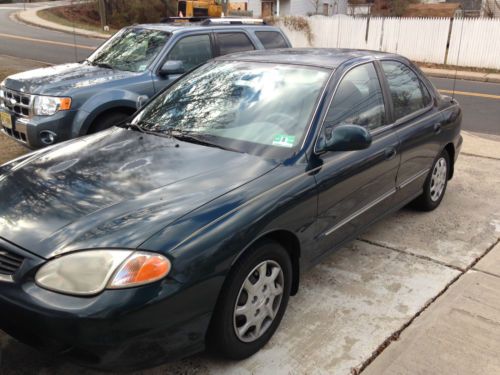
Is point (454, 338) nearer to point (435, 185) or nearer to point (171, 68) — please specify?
point (435, 185)

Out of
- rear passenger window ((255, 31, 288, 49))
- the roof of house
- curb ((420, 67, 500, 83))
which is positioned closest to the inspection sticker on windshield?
rear passenger window ((255, 31, 288, 49))

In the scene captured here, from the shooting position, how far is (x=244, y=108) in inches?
135

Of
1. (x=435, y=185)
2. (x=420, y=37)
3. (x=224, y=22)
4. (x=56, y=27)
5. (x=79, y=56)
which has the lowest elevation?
(x=79, y=56)

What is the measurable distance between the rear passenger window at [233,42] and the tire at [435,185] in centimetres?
328

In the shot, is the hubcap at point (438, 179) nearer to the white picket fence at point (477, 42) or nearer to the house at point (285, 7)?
the white picket fence at point (477, 42)

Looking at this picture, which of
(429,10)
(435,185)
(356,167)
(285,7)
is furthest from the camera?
(285,7)

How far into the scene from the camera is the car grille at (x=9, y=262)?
2.33m

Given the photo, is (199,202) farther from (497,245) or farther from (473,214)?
(473,214)

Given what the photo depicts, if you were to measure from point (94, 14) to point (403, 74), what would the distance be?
44405 mm

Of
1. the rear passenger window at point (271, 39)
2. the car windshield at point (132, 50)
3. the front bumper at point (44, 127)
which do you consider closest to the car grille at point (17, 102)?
the front bumper at point (44, 127)

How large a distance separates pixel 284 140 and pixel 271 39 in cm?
473

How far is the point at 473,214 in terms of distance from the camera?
16.2ft

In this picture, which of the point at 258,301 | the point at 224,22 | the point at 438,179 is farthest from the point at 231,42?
the point at 258,301

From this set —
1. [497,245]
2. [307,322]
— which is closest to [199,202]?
[307,322]
